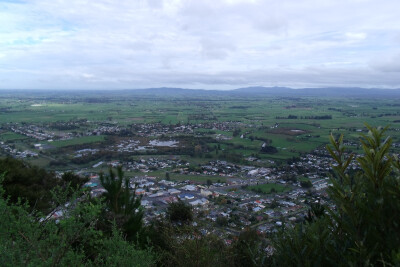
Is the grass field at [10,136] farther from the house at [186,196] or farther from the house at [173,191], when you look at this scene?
the house at [186,196]

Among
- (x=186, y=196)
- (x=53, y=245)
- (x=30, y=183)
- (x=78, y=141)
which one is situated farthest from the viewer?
(x=78, y=141)

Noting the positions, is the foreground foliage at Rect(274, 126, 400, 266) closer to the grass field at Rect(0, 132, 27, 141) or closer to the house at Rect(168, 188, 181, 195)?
the house at Rect(168, 188, 181, 195)

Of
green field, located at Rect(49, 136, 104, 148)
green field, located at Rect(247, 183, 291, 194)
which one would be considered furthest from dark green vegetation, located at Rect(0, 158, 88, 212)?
green field, located at Rect(49, 136, 104, 148)

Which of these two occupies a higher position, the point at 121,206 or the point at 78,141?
the point at 121,206

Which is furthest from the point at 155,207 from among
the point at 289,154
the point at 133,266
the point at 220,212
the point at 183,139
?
the point at 183,139

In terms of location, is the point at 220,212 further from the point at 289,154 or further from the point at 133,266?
the point at 289,154

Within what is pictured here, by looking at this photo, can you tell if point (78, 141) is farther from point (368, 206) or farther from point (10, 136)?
point (368, 206)

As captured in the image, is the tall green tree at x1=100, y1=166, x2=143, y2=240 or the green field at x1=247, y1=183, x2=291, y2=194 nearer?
the tall green tree at x1=100, y1=166, x2=143, y2=240

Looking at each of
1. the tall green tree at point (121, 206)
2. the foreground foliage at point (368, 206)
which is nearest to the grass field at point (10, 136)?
the tall green tree at point (121, 206)

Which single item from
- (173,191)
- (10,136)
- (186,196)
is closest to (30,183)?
(186,196)

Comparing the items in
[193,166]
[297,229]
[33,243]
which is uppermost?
[297,229]

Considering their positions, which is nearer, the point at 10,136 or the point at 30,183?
the point at 30,183
